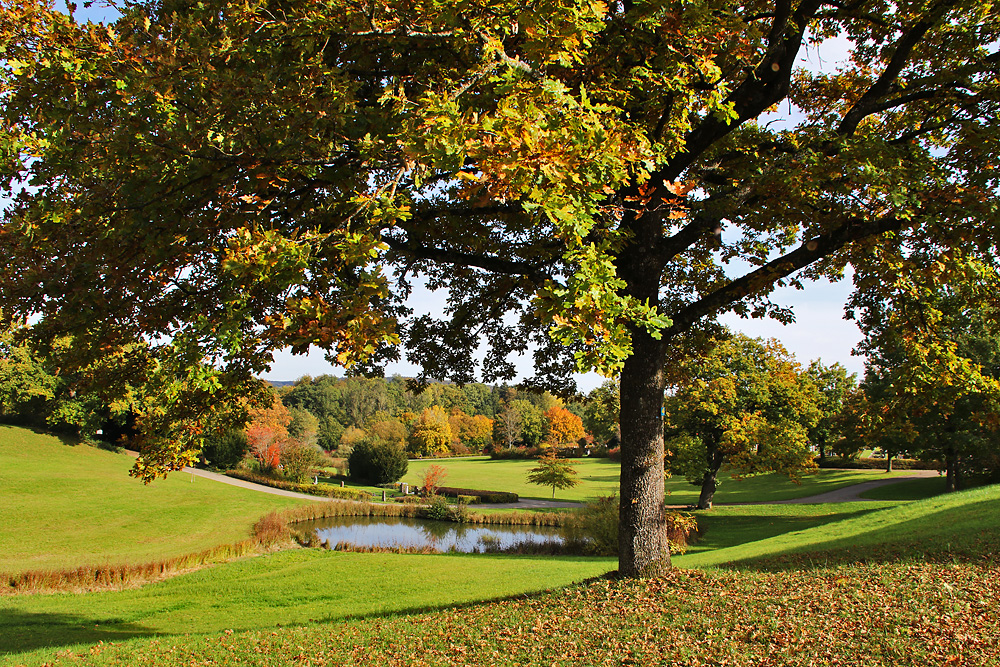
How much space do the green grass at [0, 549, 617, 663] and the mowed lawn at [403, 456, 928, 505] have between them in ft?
71.7

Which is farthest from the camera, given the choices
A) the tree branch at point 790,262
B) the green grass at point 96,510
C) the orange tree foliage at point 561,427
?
the orange tree foliage at point 561,427

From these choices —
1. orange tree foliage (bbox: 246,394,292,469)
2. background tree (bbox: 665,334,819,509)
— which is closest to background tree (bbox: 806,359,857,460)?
background tree (bbox: 665,334,819,509)

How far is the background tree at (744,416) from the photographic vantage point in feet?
85.1

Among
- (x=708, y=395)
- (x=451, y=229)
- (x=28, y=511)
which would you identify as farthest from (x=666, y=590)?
A: (x=28, y=511)

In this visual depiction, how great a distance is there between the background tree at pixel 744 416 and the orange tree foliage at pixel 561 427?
139 ft

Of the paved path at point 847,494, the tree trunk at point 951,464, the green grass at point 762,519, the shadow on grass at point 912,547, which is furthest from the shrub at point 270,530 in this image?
the tree trunk at point 951,464

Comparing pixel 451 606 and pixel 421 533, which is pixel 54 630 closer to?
pixel 451 606

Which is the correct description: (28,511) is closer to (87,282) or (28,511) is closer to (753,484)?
(87,282)

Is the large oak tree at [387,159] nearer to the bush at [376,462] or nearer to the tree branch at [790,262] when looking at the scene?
the tree branch at [790,262]

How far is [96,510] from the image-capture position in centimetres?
2523

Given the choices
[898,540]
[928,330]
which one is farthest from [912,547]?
[928,330]

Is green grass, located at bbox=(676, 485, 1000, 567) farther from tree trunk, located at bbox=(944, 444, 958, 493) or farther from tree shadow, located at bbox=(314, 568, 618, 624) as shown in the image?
tree trunk, located at bbox=(944, 444, 958, 493)

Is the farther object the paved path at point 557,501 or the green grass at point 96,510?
the paved path at point 557,501

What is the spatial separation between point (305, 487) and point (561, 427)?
4150 cm
